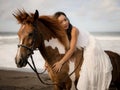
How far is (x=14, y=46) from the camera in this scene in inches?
190

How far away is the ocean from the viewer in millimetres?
4246

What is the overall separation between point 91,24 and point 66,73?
197 cm

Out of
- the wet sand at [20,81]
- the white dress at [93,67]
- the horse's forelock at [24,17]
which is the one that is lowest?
the wet sand at [20,81]

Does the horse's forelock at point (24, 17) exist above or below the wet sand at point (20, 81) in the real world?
above

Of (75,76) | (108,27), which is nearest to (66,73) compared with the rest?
(75,76)

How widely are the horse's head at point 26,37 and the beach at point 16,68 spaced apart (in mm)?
1988

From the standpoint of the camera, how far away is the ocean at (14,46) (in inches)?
167

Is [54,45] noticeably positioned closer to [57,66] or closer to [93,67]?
[57,66]

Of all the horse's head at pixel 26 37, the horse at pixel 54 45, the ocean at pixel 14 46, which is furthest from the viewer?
the ocean at pixel 14 46

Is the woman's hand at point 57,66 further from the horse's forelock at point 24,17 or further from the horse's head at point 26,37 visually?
the horse's forelock at point 24,17

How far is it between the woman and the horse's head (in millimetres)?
284

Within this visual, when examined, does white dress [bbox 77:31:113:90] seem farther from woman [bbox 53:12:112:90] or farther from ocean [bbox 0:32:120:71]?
ocean [bbox 0:32:120:71]

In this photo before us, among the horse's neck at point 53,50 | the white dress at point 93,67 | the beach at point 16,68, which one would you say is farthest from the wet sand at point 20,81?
the horse's neck at point 53,50

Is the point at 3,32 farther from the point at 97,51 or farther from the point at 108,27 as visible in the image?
the point at 97,51
